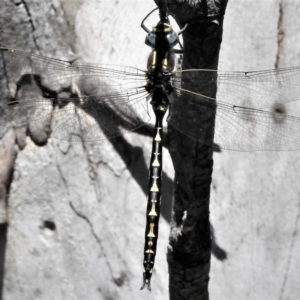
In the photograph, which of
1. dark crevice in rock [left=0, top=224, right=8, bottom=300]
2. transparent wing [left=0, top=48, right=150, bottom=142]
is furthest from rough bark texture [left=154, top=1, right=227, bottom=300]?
dark crevice in rock [left=0, top=224, right=8, bottom=300]

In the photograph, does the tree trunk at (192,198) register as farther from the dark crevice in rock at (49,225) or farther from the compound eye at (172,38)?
the dark crevice in rock at (49,225)

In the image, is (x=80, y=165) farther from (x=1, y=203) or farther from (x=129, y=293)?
(x=129, y=293)

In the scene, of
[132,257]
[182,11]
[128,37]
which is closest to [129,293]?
[132,257]

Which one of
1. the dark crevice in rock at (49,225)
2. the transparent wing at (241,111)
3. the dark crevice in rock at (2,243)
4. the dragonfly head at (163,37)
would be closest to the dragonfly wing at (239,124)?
the transparent wing at (241,111)

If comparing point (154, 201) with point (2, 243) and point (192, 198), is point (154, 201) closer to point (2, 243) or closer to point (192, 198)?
point (192, 198)

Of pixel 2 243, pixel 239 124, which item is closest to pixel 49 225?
pixel 2 243

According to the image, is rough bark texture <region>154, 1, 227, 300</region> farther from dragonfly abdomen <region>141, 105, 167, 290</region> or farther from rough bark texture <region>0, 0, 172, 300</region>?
rough bark texture <region>0, 0, 172, 300</region>
